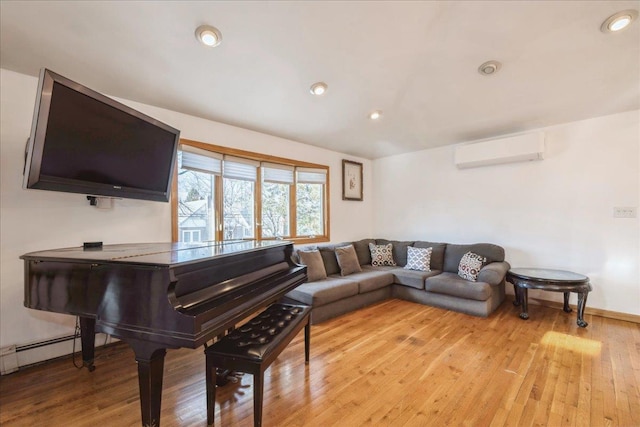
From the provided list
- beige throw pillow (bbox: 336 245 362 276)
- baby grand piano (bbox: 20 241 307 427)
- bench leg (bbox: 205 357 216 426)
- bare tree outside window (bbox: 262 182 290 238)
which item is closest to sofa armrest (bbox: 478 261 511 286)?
beige throw pillow (bbox: 336 245 362 276)

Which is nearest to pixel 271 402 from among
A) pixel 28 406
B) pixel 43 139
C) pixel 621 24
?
pixel 28 406

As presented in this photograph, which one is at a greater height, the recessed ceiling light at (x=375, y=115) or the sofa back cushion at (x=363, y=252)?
the recessed ceiling light at (x=375, y=115)

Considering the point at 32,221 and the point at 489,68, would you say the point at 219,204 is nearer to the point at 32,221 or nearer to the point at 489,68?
the point at 32,221

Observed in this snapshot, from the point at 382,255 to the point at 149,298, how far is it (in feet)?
12.7

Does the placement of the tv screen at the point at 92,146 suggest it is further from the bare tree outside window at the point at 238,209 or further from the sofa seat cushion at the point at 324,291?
the sofa seat cushion at the point at 324,291

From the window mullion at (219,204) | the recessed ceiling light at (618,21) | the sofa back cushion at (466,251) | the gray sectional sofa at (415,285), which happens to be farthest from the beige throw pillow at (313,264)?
the recessed ceiling light at (618,21)

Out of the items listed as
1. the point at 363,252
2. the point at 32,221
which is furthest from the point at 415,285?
the point at 32,221

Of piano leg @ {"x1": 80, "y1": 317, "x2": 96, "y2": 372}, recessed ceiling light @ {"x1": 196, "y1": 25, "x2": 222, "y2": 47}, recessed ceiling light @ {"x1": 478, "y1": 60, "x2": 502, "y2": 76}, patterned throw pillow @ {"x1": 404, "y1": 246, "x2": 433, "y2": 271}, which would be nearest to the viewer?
recessed ceiling light @ {"x1": 196, "y1": 25, "x2": 222, "y2": 47}

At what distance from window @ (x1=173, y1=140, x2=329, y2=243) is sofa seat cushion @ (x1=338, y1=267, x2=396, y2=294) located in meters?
1.01

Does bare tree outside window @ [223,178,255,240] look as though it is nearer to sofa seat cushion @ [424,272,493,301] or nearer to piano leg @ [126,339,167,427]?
piano leg @ [126,339,167,427]

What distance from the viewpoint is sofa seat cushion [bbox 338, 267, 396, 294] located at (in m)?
3.62

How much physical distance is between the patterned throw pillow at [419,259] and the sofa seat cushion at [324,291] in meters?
1.19

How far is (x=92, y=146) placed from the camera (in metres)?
1.89

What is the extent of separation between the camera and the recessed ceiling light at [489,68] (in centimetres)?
260
